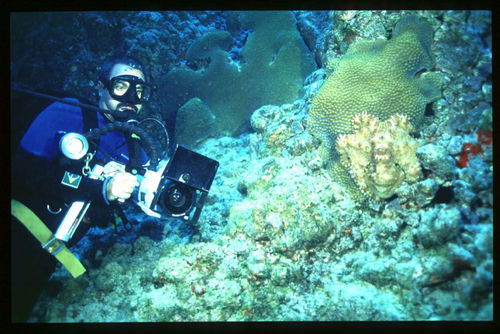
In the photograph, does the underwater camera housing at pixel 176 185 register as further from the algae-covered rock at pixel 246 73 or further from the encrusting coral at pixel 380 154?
the algae-covered rock at pixel 246 73

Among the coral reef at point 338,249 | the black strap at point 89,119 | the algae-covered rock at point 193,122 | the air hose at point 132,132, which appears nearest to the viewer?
the coral reef at point 338,249

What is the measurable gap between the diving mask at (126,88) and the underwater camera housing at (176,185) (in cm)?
135

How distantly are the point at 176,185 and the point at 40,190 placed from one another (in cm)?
116

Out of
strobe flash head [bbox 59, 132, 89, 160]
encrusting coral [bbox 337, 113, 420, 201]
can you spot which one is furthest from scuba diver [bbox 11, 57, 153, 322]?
encrusting coral [bbox 337, 113, 420, 201]

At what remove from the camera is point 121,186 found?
185cm

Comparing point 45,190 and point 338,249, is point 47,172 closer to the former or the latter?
point 45,190

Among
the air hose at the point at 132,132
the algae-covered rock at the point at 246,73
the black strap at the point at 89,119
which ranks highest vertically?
the algae-covered rock at the point at 246,73

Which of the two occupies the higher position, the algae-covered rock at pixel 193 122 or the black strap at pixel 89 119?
the algae-covered rock at pixel 193 122

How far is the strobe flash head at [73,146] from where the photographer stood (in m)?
1.77

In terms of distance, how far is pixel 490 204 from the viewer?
1.76 metres

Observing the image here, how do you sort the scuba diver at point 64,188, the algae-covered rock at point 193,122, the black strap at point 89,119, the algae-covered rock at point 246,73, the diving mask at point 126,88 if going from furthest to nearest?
the algae-covered rock at point 193,122
the algae-covered rock at point 246,73
the diving mask at point 126,88
the black strap at point 89,119
the scuba diver at point 64,188

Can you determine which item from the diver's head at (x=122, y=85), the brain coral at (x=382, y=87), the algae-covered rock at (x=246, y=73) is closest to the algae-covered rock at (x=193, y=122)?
the algae-covered rock at (x=246, y=73)

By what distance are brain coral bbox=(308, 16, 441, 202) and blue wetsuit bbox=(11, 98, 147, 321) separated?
2353 millimetres

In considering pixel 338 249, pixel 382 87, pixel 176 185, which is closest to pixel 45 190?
pixel 176 185
